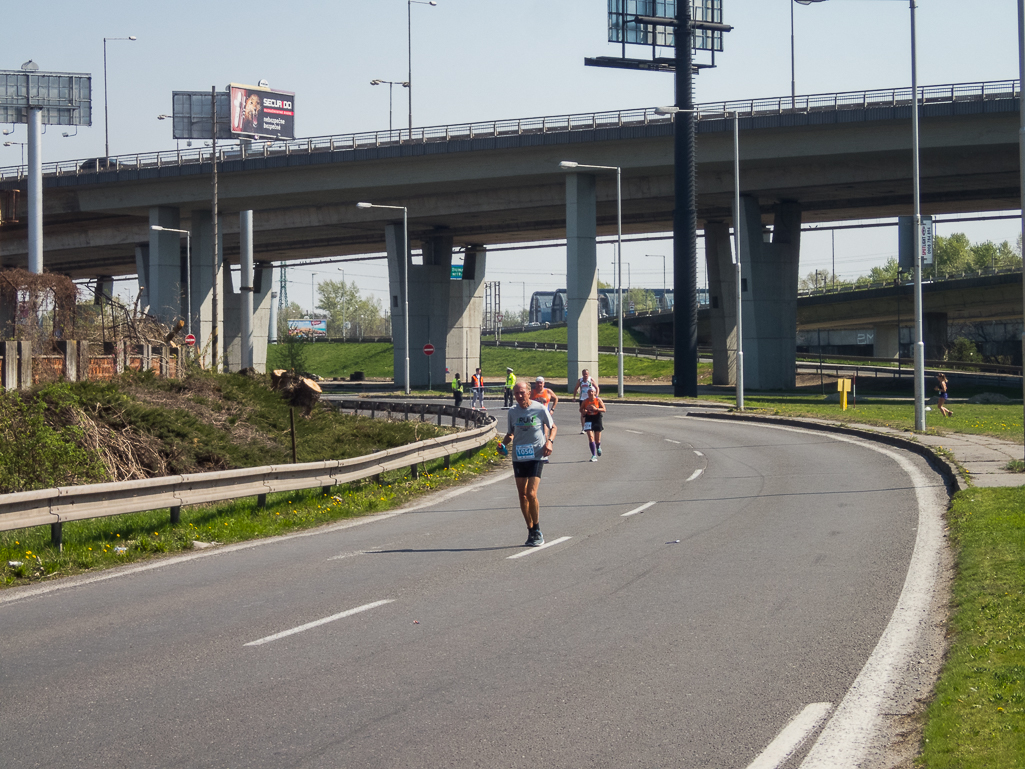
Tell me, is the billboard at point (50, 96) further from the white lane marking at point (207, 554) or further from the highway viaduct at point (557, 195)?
the white lane marking at point (207, 554)

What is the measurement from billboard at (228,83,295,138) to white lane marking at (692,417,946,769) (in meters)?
87.5

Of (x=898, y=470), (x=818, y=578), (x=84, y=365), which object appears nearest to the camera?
(x=818, y=578)

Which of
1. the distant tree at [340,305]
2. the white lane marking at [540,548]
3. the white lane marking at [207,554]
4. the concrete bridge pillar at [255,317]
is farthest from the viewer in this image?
the distant tree at [340,305]

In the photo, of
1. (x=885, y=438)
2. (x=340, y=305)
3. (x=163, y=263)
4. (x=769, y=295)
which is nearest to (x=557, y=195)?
(x=769, y=295)

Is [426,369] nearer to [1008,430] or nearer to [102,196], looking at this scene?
[102,196]

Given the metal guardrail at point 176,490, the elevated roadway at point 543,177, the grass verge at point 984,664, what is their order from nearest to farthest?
the grass verge at point 984,664 < the metal guardrail at point 176,490 < the elevated roadway at point 543,177

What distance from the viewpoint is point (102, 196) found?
218ft

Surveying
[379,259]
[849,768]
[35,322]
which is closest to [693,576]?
[849,768]

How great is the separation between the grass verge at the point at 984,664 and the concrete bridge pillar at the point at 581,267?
147 ft

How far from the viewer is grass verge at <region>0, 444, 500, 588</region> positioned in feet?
39.1

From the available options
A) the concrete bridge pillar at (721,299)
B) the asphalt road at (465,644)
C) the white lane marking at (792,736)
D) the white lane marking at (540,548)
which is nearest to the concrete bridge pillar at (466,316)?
the concrete bridge pillar at (721,299)

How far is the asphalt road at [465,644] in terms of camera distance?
5742mm

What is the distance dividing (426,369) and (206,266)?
51.2ft

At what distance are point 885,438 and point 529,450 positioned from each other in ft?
57.8
